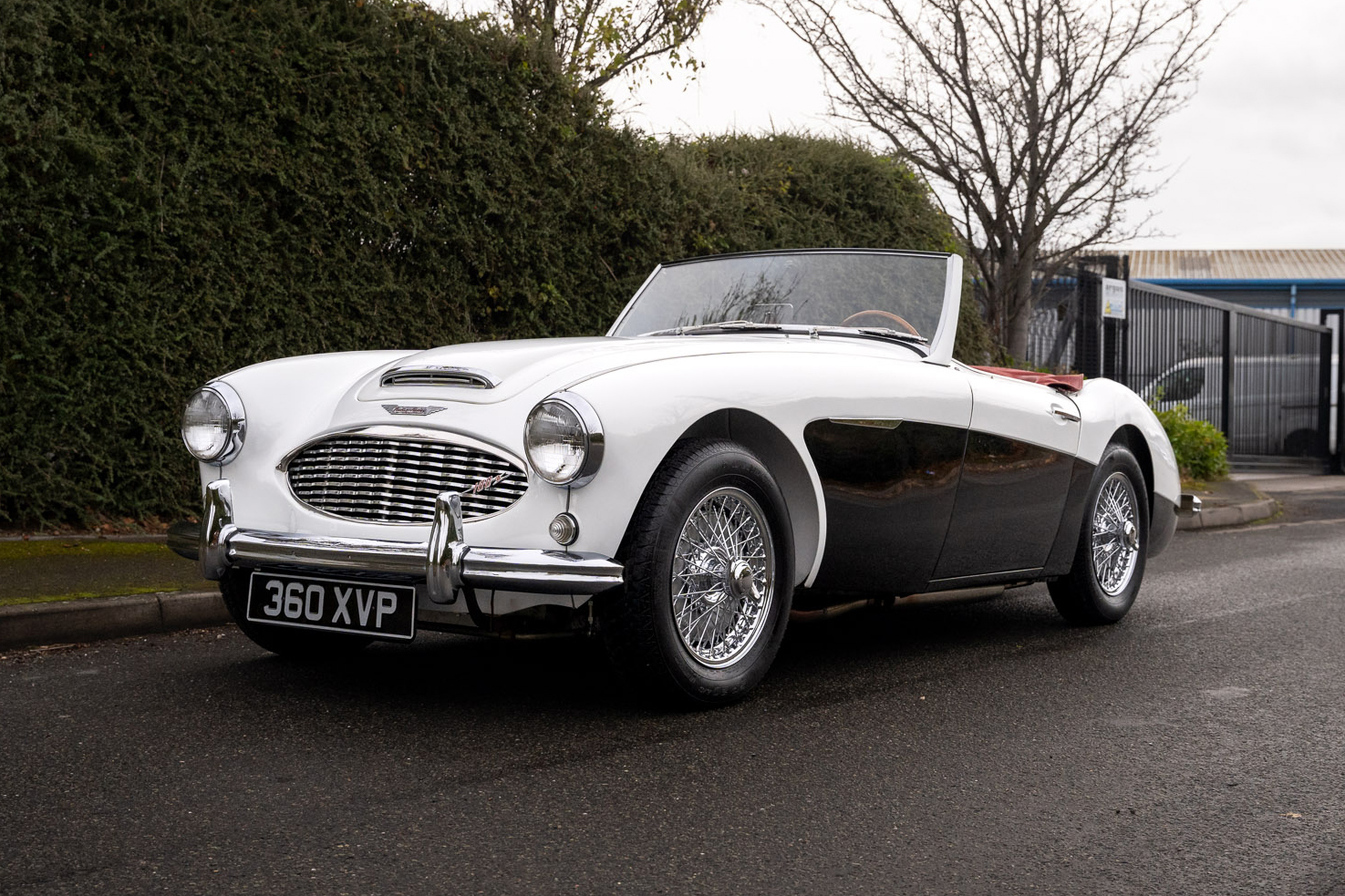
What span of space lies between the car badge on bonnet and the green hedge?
3603mm

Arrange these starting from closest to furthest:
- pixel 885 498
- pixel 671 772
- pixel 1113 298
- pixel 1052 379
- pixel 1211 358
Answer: pixel 671 772 < pixel 885 498 < pixel 1052 379 < pixel 1113 298 < pixel 1211 358

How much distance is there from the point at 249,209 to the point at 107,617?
2.94 metres

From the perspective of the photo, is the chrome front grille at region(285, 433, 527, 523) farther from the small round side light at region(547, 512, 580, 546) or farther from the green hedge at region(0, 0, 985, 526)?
the green hedge at region(0, 0, 985, 526)

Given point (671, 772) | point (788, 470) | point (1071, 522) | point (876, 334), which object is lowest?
point (671, 772)

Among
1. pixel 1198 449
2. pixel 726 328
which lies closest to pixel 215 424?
pixel 726 328

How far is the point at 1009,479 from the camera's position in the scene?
4492 millimetres

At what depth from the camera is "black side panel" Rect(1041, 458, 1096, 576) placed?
4.86m

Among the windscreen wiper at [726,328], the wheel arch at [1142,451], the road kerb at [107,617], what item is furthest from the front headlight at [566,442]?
the wheel arch at [1142,451]

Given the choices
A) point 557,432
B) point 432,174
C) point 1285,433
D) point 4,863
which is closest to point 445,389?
point 557,432

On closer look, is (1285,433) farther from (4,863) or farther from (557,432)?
(4,863)

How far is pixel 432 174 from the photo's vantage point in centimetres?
765

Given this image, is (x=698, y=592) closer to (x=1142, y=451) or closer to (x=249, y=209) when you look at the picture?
(x=1142, y=451)

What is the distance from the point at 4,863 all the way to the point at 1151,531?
4613 mm

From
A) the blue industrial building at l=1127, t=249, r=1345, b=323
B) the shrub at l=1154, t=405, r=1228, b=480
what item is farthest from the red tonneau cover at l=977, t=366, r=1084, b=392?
the blue industrial building at l=1127, t=249, r=1345, b=323
